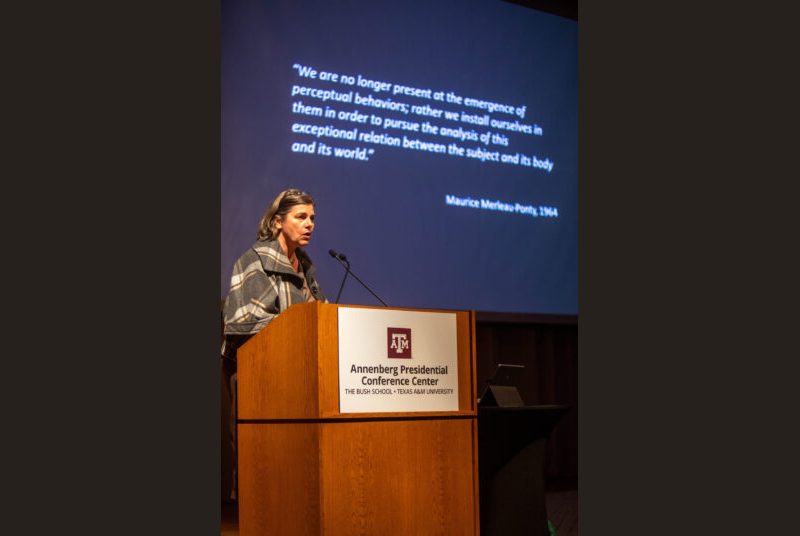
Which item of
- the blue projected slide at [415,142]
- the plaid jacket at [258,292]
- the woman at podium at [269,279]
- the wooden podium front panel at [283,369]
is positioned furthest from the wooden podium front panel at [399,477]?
the blue projected slide at [415,142]

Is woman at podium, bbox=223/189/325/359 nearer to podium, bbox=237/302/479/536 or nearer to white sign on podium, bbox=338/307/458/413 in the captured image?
podium, bbox=237/302/479/536

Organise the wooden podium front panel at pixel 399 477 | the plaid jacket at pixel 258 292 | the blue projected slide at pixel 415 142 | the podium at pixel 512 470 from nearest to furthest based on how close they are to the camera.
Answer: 1. the wooden podium front panel at pixel 399 477
2. the plaid jacket at pixel 258 292
3. the podium at pixel 512 470
4. the blue projected slide at pixel 415 142

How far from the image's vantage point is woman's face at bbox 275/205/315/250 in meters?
3.93

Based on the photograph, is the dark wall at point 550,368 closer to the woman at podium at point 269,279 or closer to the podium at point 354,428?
the woman at podium at point 269,279

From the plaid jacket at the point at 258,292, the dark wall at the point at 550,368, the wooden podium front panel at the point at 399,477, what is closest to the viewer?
the wooden podium front panel at the point at 399,477

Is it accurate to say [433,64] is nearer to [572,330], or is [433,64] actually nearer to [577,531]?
[572,330]

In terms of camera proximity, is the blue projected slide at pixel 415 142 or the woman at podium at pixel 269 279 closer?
the woman at podium at pixel 269 279

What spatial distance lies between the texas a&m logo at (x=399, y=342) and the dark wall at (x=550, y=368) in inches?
117

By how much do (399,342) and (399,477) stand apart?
460 millimetres

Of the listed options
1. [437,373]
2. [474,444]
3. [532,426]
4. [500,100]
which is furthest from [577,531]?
[500,100]

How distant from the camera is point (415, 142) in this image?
214 inches

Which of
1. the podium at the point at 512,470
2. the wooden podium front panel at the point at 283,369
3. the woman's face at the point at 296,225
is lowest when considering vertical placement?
the podium at the point at 512,470

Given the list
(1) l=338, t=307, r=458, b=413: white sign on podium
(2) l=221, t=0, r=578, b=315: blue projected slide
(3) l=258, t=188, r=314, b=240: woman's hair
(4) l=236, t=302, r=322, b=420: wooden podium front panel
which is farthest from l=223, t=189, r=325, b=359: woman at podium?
(2) l=221, t=0, r=578, b=315: blue projected slide

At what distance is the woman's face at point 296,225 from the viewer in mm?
3930
